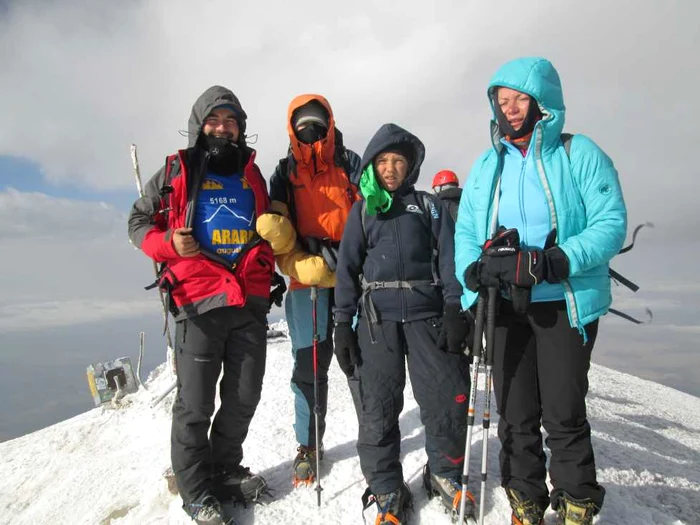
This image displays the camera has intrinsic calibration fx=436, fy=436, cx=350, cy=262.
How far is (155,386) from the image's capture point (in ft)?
32.5

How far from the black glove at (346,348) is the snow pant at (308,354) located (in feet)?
2.39

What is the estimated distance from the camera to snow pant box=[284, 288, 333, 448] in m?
4.38

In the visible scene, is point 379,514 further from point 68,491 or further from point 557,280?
point 68,491

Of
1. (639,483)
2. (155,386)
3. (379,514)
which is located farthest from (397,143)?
(155,386)

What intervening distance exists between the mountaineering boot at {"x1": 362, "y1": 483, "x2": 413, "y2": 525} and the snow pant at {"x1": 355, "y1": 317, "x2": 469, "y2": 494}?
52 millimetres

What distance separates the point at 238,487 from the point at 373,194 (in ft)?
9.52

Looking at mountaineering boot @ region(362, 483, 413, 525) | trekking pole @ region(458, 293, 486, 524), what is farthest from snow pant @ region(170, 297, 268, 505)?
trekking pole @ region(458, 293, 486, 524)

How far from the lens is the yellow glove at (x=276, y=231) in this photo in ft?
12.8

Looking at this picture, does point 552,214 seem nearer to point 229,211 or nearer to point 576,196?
point 576,196

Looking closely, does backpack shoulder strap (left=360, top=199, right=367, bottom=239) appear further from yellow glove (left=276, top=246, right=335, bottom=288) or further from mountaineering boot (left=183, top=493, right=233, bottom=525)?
mountaineering boot (left=183, top=493, right=233, bottom=525)

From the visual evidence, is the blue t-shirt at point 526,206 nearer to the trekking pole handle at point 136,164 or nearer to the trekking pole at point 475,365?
the trekking pole at point 475,365

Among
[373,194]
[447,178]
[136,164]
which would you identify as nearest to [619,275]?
[373,194]

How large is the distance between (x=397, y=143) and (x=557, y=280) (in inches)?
72.2

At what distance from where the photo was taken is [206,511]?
3629 mm
